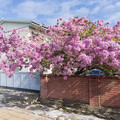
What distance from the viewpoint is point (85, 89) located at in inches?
297

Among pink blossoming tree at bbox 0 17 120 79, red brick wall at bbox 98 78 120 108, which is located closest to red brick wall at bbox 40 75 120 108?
red brick wall at bbox 98 78 120 108

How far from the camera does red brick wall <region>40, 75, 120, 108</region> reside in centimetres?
677

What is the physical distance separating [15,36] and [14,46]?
0.63 m

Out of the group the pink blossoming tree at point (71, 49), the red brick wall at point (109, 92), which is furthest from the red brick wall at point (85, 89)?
the pink blossoming tree at point (71, 49)

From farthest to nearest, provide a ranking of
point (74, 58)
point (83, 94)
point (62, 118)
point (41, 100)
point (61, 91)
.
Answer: point (41, 100)
point (61, 91)
point (83, 94)
point (74, 58)
point (62, 118)

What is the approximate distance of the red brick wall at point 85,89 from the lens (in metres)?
6.77

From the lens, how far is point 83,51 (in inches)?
241

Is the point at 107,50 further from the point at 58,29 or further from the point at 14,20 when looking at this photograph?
the point at 14,20

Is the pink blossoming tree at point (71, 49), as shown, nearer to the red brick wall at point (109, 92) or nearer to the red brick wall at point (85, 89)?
the red brick wall at point (109, 92)

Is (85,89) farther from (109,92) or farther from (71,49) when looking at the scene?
(71,49)

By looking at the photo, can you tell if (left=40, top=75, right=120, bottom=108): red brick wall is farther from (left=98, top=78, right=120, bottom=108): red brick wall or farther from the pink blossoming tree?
the pink blossoming tree

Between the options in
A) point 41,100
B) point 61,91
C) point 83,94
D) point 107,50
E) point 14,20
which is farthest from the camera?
point 14,20

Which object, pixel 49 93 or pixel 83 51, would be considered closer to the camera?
pixel 83 51

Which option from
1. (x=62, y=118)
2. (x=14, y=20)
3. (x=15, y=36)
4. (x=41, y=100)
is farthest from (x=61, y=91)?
(x=14, y=20)
